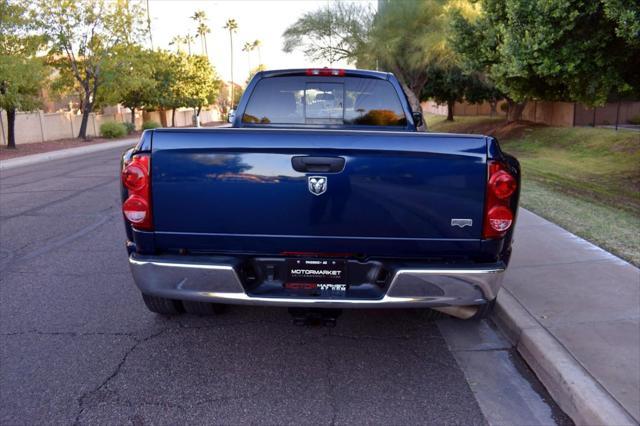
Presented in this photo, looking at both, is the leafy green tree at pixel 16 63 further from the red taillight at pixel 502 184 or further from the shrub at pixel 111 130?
the red taillight at pixel 502 184

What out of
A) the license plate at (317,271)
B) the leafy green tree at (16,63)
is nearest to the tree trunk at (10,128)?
the leafy green tree at (16,63)

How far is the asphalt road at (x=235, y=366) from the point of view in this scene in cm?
329

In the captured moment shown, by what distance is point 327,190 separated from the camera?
332 centimetres

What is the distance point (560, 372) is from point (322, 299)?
1.56 m

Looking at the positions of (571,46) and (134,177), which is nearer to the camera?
(134,177)

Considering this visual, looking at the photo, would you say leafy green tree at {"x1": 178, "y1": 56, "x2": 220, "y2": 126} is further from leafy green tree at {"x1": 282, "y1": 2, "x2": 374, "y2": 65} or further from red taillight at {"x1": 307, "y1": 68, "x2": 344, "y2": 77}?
red taillight at {"x1": 307, "y1": 68, "x2": 344, "y2": 77}

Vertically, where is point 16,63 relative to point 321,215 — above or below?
above

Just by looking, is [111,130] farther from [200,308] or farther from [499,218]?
[499,218]

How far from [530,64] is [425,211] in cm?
895

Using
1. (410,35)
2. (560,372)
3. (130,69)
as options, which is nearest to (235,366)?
(560,372)

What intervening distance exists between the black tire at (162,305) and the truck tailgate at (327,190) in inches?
39.6

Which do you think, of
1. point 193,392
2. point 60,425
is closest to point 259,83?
point 193,392

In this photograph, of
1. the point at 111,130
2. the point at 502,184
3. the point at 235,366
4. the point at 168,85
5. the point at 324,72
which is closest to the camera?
the point at 502,184

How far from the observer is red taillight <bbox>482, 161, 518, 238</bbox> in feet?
10.8
